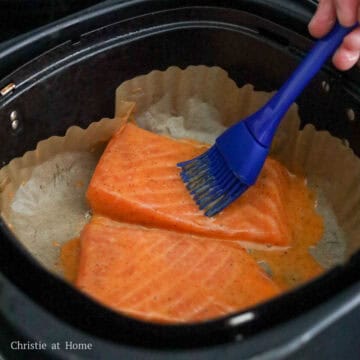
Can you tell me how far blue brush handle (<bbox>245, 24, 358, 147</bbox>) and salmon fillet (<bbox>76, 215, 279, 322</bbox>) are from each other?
9.7 inches

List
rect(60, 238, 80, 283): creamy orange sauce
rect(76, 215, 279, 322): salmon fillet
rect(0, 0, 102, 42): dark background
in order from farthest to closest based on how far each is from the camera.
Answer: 1. rect(0, 0, 102, 42): dark background
2. rect(60, 238, 80, 283): creamy orange sauce
3. rect(76, 215, 279, 322): salmon fillet

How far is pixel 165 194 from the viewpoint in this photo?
1.28 metres

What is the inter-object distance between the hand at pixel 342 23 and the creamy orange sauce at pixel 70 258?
65 centimetres

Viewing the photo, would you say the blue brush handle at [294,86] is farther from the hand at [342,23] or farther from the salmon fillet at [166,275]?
the salmon fillet at [166,275]

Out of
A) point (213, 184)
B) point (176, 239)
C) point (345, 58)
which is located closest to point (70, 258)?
point (176, 239)

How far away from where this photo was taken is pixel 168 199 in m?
1.28

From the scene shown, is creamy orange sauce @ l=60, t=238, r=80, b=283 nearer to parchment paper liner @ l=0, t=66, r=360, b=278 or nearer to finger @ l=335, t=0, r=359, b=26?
parchment paper liner @ l=0, t=66, r=360, b=278

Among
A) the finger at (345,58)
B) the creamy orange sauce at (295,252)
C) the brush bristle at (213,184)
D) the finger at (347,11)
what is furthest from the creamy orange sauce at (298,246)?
the finger at (347,11)

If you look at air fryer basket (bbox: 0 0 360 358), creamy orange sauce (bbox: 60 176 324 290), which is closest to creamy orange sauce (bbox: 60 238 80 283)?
creamy orange sauce (bbox: 60 176 324 290)

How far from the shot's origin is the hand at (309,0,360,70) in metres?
1.08

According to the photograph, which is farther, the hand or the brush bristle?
the brush bristle

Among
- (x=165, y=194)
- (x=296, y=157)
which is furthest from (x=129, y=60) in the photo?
(x=296, y=157)

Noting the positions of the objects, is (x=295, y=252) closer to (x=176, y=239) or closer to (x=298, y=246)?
(x=298, y=246)

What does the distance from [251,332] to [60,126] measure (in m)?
0.72
